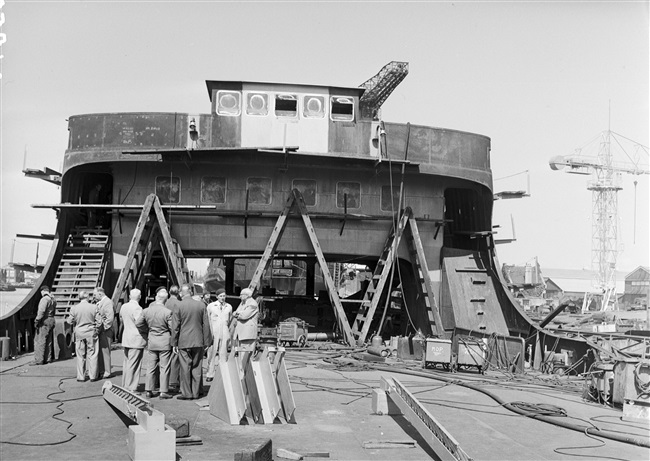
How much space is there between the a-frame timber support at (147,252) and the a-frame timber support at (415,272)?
205 inches

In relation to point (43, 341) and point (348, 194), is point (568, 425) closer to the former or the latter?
point (43, 341)

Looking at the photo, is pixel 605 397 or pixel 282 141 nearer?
pixel 605 397

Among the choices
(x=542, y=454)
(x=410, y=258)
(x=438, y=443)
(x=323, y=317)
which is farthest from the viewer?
(x=323, y=317)

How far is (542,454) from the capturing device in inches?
331

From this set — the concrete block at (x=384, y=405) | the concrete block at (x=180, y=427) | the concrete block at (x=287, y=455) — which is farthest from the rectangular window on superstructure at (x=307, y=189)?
the concrete block at (x=287, y=455)

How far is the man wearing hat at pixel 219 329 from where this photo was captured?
508 inches

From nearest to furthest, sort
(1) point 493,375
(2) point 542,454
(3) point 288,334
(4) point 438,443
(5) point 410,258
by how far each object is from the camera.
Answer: (4) point 438,443, (2) point 542,454, (1) point 493,375, (3) point 288,334, (5) point 410,258

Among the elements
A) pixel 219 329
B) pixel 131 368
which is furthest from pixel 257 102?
pixel 131 368

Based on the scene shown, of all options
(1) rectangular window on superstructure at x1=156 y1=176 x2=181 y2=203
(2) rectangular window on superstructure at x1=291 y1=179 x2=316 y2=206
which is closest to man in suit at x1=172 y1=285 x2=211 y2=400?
(1) rectangular window on superstructure at x1=156 y1=176 x2=181 y2=203

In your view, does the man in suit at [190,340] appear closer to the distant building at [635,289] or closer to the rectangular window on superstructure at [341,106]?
the rectangular window on superstructure at [341,106]

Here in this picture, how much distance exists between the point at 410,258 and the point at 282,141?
17.0 feet

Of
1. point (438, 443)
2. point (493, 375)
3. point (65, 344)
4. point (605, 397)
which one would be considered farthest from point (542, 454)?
point (65, 344)

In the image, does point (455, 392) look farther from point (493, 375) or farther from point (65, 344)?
point (65, 344)

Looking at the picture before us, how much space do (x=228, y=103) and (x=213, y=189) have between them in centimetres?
254
